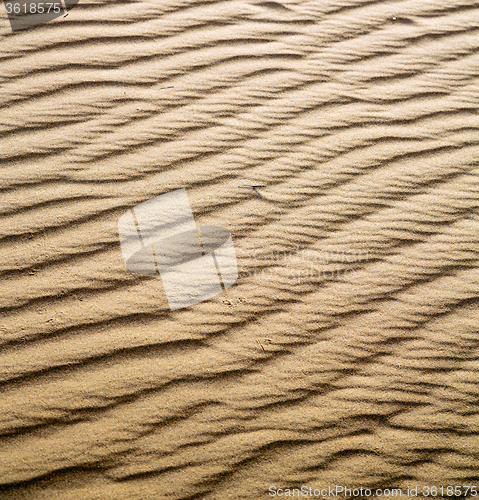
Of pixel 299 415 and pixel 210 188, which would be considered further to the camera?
pixel 210 188

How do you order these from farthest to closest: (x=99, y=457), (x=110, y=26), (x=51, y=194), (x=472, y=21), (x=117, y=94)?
(x=472, y=21)
(x=110, y=26)
(x=117, y=94)
(x=51, y=194)
(x=99, y=457)

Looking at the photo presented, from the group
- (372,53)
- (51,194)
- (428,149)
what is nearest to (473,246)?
(428,149)

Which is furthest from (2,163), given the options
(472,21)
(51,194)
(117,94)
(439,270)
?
(472,21)

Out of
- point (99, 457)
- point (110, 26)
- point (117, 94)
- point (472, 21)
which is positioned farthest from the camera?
point (472, 21)

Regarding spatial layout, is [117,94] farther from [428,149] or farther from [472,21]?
[472,21]

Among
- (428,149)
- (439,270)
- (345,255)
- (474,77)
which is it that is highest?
(474,77)

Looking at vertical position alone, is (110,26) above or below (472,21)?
above

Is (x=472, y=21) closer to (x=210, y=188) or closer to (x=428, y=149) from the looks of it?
(x=428, y=149)
